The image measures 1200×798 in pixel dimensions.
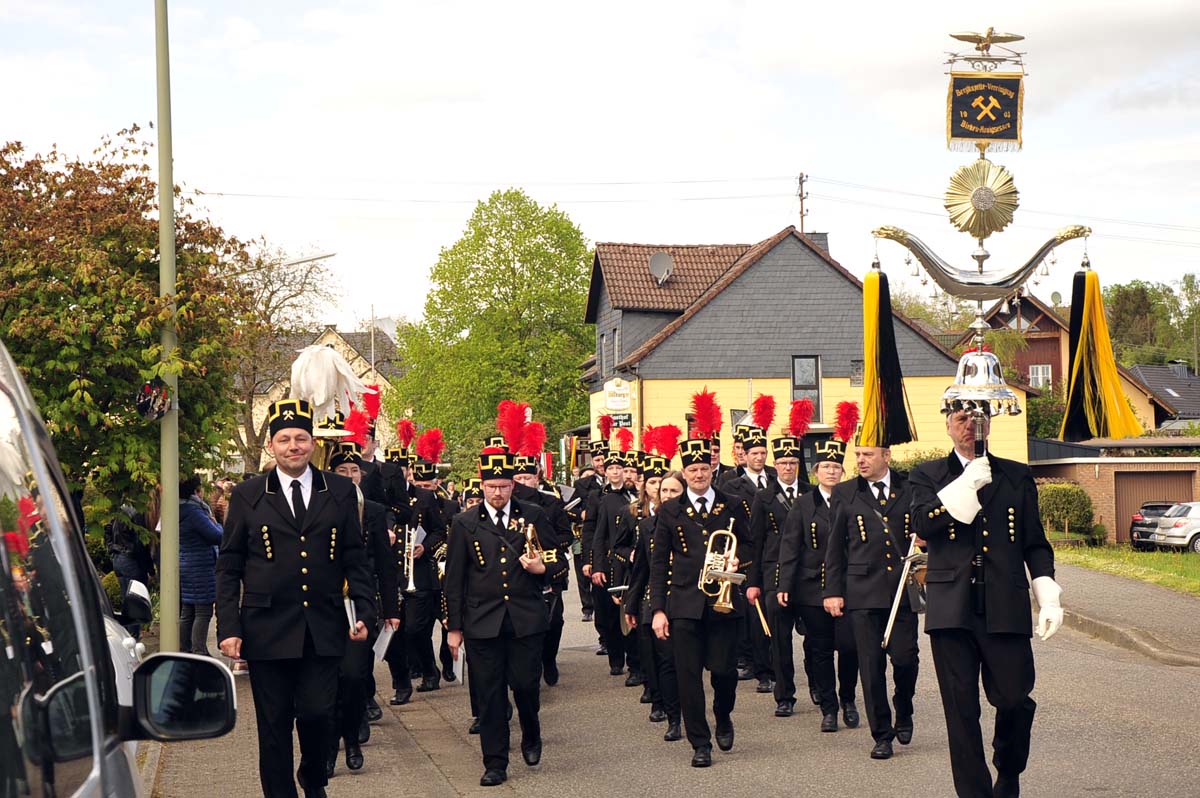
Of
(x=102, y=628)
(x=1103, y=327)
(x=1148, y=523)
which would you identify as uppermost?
(x=1103, y=327)

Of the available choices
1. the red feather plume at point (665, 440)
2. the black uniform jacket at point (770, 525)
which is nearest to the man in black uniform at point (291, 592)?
the black uniform jacket at point (770, 525)

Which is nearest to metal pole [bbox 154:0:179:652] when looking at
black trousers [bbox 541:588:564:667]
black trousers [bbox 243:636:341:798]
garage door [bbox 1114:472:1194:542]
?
black trousers [bbox 541:588:564:667]

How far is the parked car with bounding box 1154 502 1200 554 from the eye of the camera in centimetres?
3969

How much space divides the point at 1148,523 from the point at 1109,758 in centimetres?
3382

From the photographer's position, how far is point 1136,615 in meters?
18.7

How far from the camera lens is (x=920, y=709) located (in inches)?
472

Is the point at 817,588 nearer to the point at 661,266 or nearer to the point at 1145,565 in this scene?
the point at 1145,565

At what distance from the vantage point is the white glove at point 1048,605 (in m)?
7.57

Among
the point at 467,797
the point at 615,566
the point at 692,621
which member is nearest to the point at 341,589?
the point at 467,797

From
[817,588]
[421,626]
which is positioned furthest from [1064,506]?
[817,588]

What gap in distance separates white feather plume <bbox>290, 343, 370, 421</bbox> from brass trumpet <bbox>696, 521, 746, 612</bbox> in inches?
156

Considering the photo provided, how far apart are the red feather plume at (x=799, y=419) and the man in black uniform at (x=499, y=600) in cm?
488

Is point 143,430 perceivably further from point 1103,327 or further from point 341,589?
point 1103,327

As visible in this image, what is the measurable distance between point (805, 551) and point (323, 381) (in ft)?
13.9
